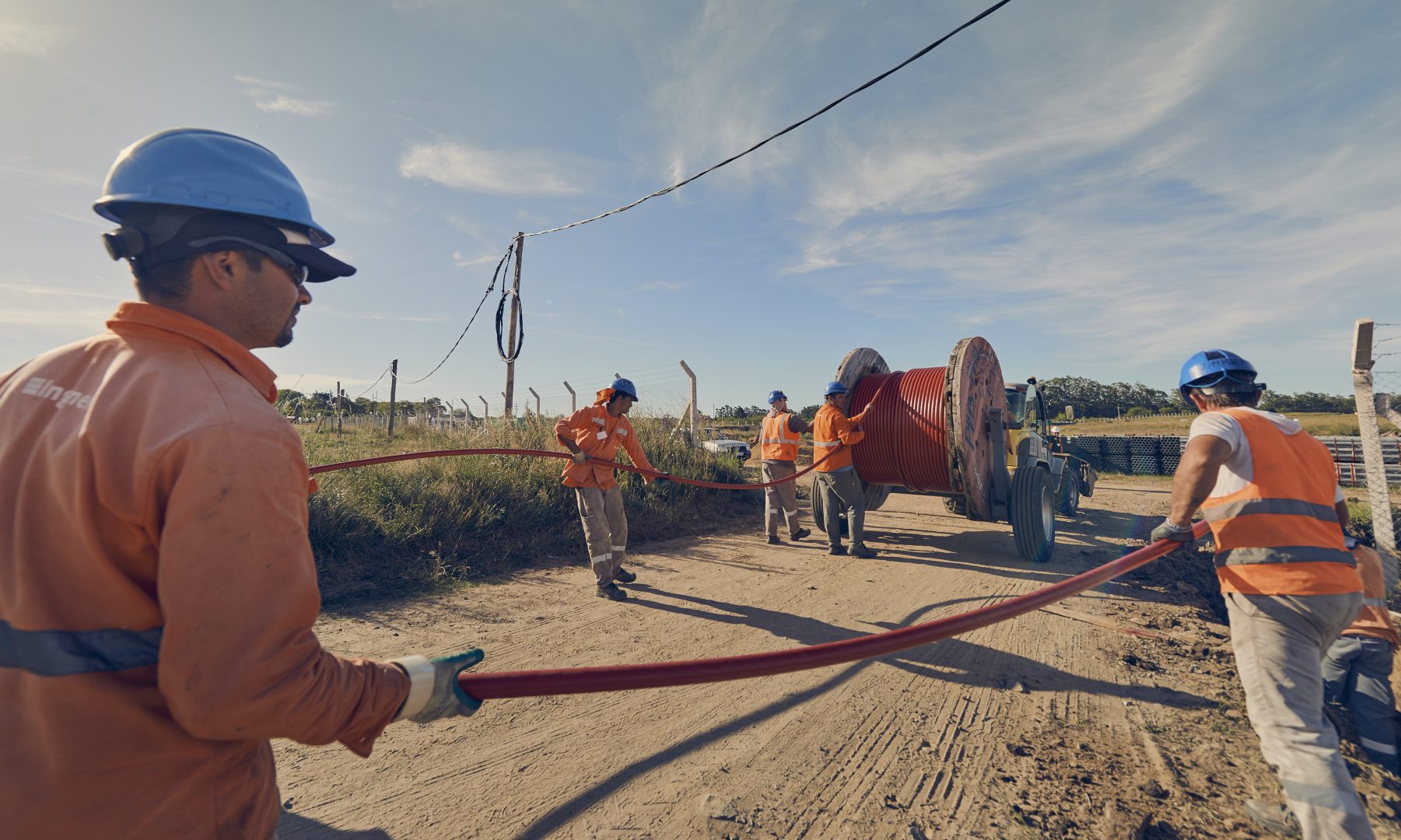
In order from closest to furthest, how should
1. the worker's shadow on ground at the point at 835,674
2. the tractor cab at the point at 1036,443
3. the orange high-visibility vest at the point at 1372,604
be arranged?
the worker's shadow on ground at the point at 835,674 < the orange high-visibility vest at the point at 1372,604 < the tractor cab at the point at 1036,443

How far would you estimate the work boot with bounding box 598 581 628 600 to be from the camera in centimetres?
584

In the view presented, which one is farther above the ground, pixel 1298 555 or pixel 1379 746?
pixel 1298 555

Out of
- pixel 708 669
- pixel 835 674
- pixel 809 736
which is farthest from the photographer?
pixel 835 674

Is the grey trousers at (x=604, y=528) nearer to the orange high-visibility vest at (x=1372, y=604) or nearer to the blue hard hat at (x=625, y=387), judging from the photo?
the blue hard hat at (x=625, y=387)

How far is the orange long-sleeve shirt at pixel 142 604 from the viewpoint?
101 cm

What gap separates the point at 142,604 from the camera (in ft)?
3.52

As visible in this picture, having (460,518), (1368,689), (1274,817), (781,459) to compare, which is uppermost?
(781,459)

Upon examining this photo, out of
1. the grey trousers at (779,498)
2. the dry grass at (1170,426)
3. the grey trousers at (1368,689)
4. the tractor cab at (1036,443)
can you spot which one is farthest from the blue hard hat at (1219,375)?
the dry grass at (1170,426)

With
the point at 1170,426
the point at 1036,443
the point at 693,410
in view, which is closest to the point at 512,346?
the point at 693,410

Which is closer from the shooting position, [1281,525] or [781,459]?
[1281,525]

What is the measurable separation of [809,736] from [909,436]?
4744 mm

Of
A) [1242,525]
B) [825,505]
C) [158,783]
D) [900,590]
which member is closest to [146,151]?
[158,783]

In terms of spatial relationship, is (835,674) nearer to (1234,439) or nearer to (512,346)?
(1234,439)

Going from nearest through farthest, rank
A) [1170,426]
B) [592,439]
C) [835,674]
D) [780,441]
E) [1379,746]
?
[1379,746]
[835,674]
[592,439]
[780,441]
[1170,426]
